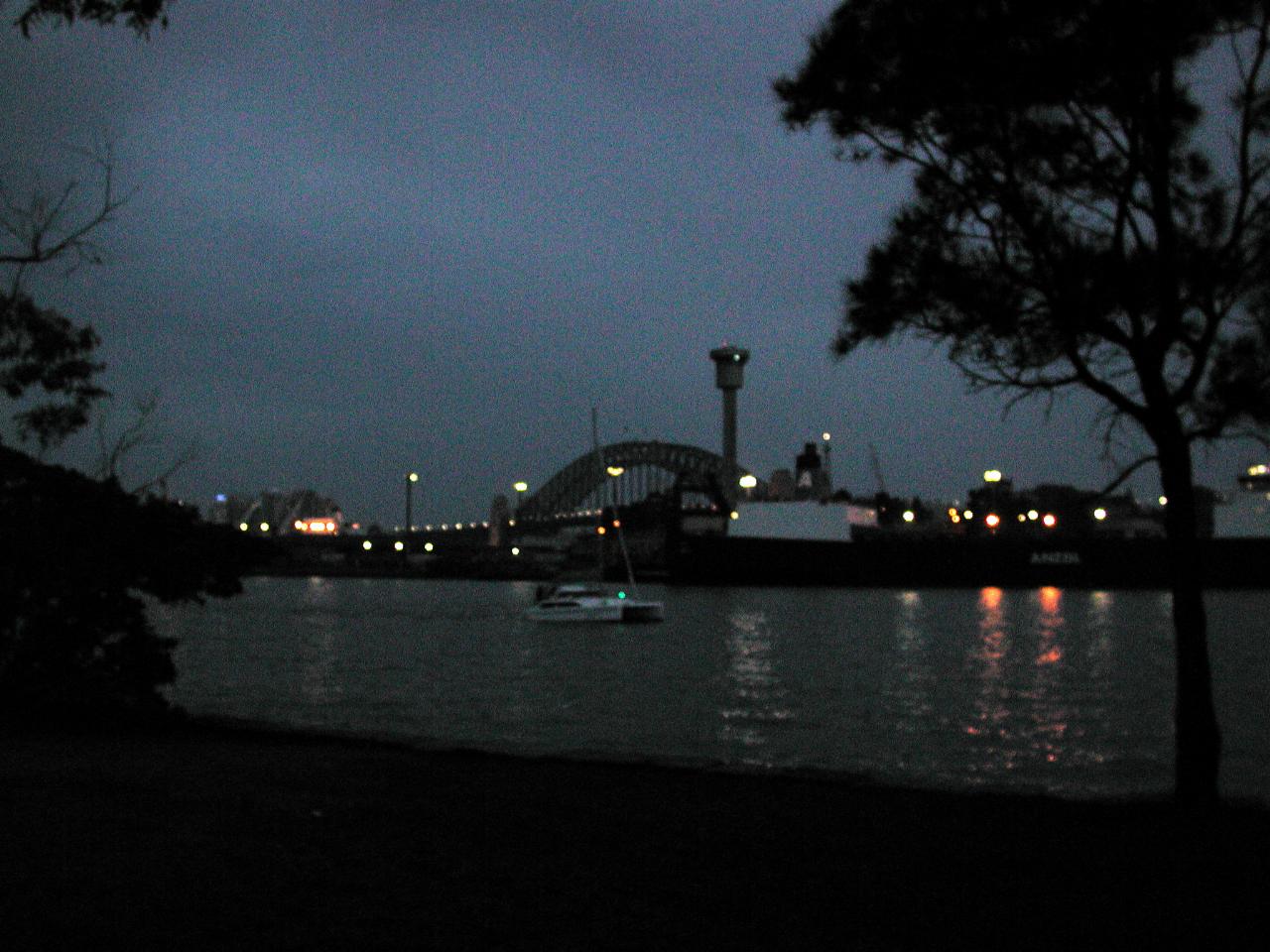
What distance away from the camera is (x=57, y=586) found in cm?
1082

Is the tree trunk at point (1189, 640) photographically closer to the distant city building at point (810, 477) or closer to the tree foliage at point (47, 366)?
the tree foliage at point (47, 366)

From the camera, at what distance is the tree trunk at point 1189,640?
764 centimetres

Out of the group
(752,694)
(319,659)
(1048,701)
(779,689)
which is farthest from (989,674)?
(319,659)

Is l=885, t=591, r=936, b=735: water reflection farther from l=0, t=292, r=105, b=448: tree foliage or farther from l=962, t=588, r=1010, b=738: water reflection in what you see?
l=0, t=292, r=105, b=448: tree foliage

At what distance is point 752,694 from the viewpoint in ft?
84.9

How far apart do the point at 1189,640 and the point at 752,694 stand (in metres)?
18.5

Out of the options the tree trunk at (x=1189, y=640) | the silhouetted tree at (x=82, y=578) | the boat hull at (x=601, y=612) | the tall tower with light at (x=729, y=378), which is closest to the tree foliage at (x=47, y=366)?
the silhouetted tree at (x=82, y=578)

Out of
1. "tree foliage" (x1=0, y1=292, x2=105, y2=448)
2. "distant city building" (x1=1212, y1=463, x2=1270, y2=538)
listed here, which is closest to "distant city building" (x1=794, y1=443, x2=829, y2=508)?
"distant city building" (x1=1212, y1=463, x2=1270, y2=538)

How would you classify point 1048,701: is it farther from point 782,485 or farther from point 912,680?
point 782,485

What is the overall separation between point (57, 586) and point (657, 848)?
671 cm

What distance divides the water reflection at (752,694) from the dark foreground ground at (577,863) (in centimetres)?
374

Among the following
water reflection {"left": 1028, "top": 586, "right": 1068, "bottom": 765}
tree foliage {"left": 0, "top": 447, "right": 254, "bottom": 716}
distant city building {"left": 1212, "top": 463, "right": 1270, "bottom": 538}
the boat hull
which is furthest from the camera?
distant city building {"left": 1212, "top": 463, "right": 1270, "bottom": 538}

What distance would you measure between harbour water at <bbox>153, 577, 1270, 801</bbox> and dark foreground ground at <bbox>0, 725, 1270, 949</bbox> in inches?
80.9

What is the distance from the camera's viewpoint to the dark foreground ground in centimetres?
468
